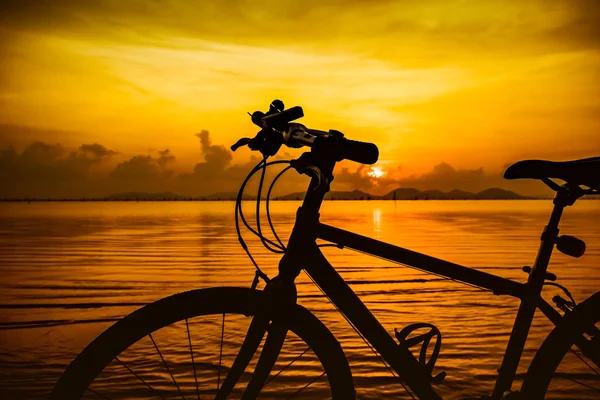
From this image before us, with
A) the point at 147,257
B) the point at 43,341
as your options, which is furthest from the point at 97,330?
the point at 147,257

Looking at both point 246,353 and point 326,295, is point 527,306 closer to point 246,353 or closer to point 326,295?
point 326,295

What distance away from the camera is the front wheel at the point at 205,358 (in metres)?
2.55

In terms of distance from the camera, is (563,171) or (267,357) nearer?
(267,357)

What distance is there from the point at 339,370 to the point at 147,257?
13.4 metres

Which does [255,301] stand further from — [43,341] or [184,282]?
[184,282]

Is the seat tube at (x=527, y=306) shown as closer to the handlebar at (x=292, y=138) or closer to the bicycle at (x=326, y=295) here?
the bicycle at (x=326, y=295)

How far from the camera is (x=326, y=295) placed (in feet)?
8.98

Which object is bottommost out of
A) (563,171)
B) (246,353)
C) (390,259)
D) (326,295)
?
(246,353)

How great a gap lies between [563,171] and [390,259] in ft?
3.00

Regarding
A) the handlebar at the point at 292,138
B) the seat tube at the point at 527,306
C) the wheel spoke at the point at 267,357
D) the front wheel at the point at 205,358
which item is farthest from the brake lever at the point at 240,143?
the seat tube at the point at 527,306

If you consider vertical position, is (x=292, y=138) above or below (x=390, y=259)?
above

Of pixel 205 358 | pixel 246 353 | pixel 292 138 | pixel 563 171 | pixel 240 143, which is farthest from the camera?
pixel 205 358

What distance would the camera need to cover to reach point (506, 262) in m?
14.1

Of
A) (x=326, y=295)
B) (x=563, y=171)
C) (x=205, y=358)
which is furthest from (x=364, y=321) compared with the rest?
(x=205, y=358)
